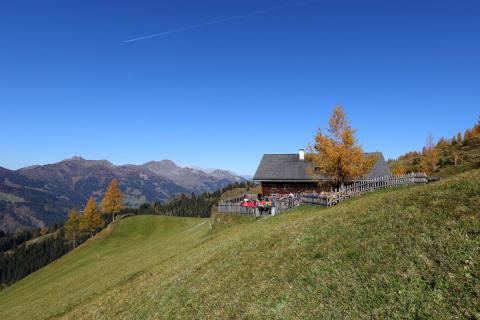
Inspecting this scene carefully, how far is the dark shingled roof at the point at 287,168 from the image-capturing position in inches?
2174

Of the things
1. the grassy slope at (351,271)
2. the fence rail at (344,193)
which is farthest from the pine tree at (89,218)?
the grassy slope at (351,271)

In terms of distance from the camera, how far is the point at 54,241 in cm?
17862

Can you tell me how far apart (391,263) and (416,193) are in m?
7.28

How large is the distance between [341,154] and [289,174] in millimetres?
17022

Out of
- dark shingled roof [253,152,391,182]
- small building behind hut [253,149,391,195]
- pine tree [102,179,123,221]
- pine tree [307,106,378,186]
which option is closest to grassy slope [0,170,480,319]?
pine tree [307,106,378,186]

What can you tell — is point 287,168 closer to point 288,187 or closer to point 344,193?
point 288,187

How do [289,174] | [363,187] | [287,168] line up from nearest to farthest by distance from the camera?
[363,187] < [289,174] < [287,168]

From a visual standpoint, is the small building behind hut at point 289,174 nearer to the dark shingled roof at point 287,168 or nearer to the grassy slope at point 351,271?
the dark shingled roof at point 287,168

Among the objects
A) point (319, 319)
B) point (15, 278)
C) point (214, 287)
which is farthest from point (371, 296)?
point (15, 278)

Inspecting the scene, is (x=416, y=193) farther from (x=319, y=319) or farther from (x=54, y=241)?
(x=54, y=241)

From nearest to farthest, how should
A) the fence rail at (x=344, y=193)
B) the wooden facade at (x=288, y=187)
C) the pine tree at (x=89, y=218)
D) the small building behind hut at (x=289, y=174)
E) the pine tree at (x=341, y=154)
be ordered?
the fence rail at (x=344, y=193), the pine tree at (x=341, y=154), the small building behind hut at (x=289, y=174), the wooden facade at (x=288, y=187), the pine tree at (x=89, y=218)

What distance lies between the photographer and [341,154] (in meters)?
40.8

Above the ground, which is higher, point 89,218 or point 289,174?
point 289,174

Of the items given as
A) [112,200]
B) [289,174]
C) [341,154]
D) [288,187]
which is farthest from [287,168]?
[112,200]
